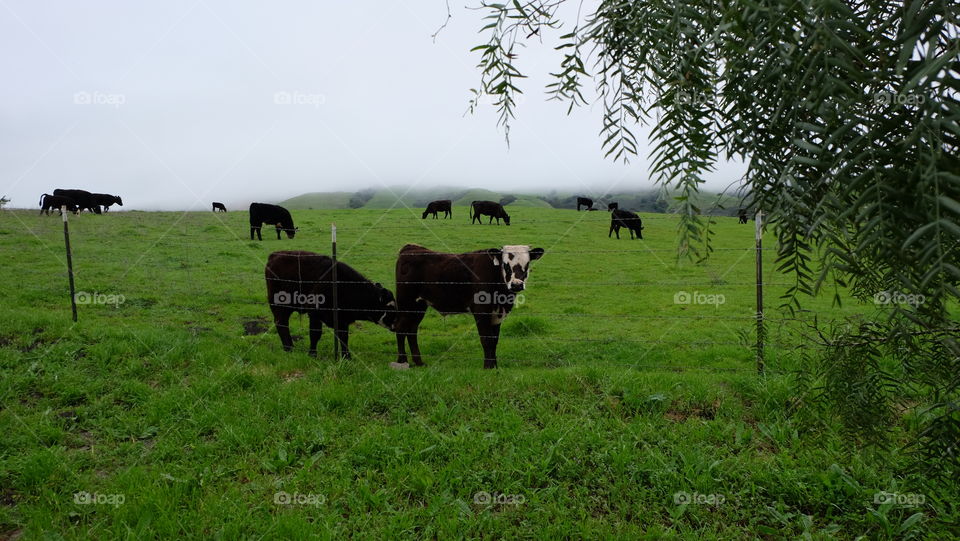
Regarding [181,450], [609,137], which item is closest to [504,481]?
[181,450]

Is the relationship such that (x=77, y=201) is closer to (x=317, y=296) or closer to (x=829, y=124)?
(x=317, y=296)

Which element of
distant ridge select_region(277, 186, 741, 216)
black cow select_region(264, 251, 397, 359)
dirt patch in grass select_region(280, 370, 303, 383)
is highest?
distant ridge select_region(277, 186, 741, 216)

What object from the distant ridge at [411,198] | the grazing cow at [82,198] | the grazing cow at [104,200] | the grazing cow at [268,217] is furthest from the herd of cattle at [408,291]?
the distant ridge at [411,198]

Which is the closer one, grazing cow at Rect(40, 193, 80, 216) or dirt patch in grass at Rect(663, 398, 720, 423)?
dirt patch in grass at Rect(663, 398, 720, 423)

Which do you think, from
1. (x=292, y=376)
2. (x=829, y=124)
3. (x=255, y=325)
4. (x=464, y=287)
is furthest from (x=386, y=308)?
(x=829, y=124)

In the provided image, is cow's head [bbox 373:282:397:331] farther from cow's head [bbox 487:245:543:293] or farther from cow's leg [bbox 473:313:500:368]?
cow's head [bbox 487:245:543:293]

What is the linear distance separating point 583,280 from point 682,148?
1402 centimetres

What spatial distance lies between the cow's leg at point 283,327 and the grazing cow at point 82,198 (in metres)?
29.1

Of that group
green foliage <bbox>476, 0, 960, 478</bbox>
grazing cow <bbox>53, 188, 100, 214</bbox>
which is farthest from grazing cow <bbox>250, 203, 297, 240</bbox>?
green foliage <bbox>476, 0, 960, 478</bbox>

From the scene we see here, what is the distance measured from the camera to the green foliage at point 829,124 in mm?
661

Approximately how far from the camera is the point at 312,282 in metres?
8.68

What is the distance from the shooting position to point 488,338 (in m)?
8.09

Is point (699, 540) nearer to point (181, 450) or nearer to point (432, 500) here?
point (432, 500)

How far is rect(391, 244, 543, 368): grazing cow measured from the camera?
8.27 metres
